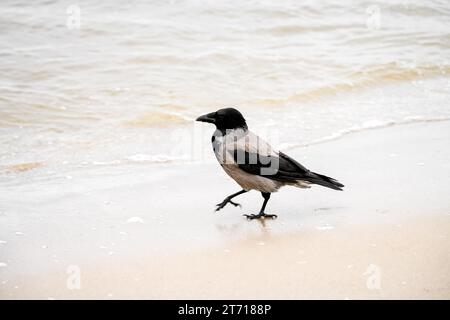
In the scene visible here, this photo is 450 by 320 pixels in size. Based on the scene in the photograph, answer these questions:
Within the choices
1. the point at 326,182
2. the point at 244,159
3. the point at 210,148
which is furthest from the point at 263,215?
the point at 210,148

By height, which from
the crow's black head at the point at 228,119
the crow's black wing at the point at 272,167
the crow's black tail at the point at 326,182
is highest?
the crow's black head at the point at 228,119

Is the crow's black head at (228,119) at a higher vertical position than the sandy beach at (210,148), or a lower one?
higher

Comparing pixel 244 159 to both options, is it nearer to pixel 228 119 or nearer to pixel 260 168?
pixel 260 168

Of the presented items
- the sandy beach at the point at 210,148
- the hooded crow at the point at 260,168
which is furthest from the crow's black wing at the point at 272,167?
the sandy beach at the point at 210,148

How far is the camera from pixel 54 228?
5.47 m

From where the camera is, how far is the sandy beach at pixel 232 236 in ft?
14.3

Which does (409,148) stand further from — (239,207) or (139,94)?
(139,94)

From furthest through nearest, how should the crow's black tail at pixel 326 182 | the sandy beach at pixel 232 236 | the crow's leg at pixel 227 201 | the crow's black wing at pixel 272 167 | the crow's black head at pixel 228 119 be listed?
the crow's black head at pixel 228 119, the crow's leg at pixel 227 201, the crow's black wing at pixel 272 167, the crow's black tail at pixel 326 182, the sandy beach at pixel 232 236

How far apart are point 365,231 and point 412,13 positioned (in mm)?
12611

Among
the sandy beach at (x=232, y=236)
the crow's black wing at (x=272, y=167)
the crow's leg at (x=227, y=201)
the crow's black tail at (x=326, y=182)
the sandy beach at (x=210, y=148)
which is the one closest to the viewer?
the sandy beach at (x=232, y=236)

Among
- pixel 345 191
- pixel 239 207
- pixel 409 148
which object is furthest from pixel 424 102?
A: pixel 239 207

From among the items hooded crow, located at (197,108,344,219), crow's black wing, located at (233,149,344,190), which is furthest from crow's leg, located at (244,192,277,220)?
crow's black wing, located at (233,149,344,190)

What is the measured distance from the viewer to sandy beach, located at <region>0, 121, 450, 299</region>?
14.3ft

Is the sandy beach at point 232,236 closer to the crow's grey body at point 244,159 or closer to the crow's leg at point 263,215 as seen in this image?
the crow's leg at point 263,215
